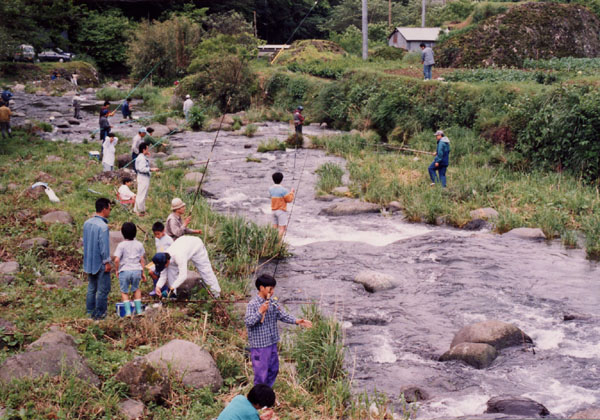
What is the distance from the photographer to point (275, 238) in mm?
12117

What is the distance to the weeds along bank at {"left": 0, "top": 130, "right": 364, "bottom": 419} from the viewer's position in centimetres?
631

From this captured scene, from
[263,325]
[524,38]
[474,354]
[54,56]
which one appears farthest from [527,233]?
[54,56]

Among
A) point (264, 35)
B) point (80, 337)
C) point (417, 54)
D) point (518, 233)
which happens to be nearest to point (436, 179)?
point (518, 233)

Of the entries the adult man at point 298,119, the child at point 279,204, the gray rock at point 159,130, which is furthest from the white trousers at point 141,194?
the gray rock at point 159,130

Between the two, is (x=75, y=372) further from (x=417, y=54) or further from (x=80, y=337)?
(x=417, y=54)

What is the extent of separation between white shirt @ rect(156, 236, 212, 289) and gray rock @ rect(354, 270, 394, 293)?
325 centimetres

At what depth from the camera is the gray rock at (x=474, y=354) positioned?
26.3 feet

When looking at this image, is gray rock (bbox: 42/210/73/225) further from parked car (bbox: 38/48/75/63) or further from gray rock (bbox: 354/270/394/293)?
parked car (bbox: 38/48/75/63)

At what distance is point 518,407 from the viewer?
683 cm

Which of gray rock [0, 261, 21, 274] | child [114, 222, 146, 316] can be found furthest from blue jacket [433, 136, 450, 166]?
gray rock [0, 261, 21, 274]

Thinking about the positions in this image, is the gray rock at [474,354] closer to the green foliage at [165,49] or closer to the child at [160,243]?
the child at [160,243]

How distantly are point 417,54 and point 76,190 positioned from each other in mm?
26594

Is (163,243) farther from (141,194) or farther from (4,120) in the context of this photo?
(4,120)

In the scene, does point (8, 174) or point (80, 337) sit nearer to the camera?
point (80, 337)
